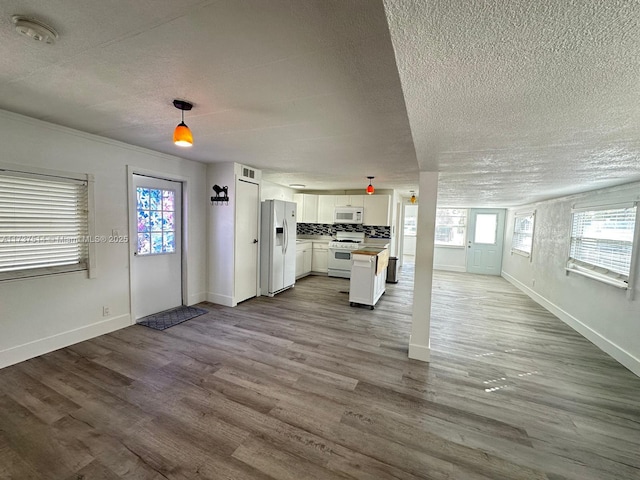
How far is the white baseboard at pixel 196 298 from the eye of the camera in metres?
4.35

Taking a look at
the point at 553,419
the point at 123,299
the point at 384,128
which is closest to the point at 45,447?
the point at 123,299

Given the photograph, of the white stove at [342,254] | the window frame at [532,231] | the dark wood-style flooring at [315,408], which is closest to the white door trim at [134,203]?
the dark wood-style flooring at [315,408]

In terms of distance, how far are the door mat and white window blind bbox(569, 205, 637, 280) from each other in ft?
18.5

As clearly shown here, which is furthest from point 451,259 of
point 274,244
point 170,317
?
point 170,317

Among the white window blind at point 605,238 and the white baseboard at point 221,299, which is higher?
the white window blind at point 605,238

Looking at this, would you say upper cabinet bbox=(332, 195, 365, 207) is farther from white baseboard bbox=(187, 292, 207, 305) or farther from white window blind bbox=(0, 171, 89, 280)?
white window blind bbox=(0, 171, 89, 280)

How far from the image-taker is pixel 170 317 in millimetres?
3836

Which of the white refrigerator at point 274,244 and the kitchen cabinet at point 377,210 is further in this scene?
the kitchen cabinet at point 377,210

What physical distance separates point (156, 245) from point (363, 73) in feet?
12.3

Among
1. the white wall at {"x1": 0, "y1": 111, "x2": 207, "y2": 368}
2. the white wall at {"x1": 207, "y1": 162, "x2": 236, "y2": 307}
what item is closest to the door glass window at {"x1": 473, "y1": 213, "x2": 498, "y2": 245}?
the white wall at {"x1": 207, "y1": 162, "x2": 236, "y2": 307}

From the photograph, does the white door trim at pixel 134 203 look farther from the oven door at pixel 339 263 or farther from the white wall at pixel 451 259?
the white wall at pixel 451 259

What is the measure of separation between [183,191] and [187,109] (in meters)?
2.37

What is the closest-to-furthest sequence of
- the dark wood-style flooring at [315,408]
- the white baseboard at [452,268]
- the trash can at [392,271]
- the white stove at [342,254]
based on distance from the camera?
the dark wood-style flooring at [315,408]
the trash can at [392,271]
the white stove at [342,254]
the white baseboard at [452,268]

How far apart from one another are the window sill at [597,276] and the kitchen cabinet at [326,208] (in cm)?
485
